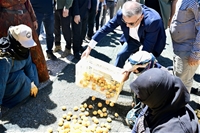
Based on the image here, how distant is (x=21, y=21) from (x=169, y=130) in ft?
9.53

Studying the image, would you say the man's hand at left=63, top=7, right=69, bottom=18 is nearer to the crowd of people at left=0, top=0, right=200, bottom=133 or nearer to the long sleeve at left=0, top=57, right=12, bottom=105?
the crowd of people at left=0, top=0, right=200, bottom=133

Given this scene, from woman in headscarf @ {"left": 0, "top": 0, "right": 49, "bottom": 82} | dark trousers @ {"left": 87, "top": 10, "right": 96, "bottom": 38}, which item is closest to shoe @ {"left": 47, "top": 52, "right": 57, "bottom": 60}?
woman in headscarf @ {"left": 0, "top": 0, "right": 49, "bottom": 82}

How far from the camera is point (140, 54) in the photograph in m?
2.92

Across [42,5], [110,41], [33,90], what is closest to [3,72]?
[33,90]

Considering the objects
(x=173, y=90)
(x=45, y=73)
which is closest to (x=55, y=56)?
(x=45, y=73)

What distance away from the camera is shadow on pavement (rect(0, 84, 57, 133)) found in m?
3.40

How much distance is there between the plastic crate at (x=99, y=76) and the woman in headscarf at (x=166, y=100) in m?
1.55

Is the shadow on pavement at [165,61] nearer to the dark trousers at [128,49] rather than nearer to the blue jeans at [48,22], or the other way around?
the dark trousers at [128,49]

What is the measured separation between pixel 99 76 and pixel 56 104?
2.65 ft

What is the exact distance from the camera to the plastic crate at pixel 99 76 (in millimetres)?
3545

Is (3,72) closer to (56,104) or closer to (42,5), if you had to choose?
(56,104)

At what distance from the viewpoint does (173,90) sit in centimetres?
185

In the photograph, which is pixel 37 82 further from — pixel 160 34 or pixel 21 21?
pixel 160 34

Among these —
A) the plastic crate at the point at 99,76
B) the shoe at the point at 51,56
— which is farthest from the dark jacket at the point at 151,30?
the shoe at the point at 51,56
